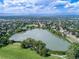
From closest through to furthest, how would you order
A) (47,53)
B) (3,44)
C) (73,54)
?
(73,54)
(47,53)
(3,44)

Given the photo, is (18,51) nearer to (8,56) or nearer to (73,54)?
(8,56)

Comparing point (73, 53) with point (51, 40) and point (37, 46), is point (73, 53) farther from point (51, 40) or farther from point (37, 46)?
point (51, 40)

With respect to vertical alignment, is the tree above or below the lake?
above

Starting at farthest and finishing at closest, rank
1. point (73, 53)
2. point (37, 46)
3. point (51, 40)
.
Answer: point (51, 40)
point (37, 46)
point (73, 53)

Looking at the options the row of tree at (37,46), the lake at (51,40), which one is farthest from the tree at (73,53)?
the lake at (51,40)

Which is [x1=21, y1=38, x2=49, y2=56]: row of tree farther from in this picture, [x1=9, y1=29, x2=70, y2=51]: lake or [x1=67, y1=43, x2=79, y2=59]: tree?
[x1=67, y1=43, x2=79, y2=59]: tree

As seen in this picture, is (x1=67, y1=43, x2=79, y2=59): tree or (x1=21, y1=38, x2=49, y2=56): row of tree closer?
(x1=67, y1=43, x2=79, y2=59): tree

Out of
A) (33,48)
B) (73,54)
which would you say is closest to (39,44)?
(33,48)

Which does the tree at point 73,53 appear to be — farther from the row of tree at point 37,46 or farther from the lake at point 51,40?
the lake at point 51,40

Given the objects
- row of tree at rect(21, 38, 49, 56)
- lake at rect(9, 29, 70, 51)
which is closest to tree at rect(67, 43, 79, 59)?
row of tree at rect(21, 38, 49, 56)

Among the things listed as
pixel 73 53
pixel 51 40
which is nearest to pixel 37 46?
pixel 73 53

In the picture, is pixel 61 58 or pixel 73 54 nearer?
pixel 73 54
